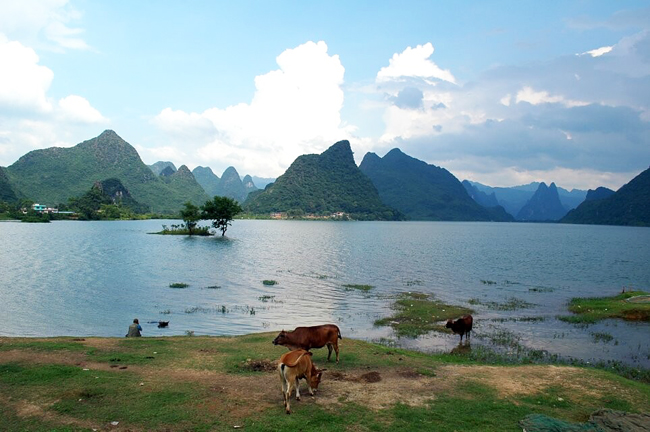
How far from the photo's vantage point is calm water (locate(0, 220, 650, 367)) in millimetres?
25156

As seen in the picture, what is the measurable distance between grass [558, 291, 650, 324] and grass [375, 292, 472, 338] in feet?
26.0

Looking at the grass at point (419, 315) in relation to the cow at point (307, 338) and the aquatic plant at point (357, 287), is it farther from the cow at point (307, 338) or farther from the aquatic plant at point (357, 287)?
the cow at point (307, 338)

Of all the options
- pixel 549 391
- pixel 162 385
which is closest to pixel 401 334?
pixel 549 391

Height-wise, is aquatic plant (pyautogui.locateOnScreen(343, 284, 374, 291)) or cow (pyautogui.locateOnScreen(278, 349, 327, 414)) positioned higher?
cow (pyautogui.locateOnScreen(278, 349, 327, 414))

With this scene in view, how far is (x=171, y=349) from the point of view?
16531 mm

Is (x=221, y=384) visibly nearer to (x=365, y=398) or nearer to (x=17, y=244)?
(x=365, y=398)

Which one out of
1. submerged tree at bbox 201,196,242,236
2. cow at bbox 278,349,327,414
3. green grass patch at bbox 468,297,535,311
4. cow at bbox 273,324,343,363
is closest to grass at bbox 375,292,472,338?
green grass patch at bbox 468,297,535,311

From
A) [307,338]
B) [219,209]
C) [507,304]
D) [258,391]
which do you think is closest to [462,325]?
[307,338]

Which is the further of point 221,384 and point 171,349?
point 171,349

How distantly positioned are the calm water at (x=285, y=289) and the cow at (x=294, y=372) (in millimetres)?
11541

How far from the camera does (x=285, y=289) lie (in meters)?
40.0

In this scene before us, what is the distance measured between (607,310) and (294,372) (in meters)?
31.2

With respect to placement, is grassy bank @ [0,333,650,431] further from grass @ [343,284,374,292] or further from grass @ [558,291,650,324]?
grass @ [343,284,374,292]

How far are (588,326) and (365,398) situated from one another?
77.0ft
